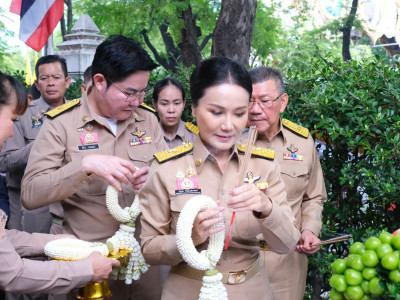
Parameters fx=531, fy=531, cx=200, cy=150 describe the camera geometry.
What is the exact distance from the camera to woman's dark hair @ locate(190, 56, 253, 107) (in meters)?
2.25

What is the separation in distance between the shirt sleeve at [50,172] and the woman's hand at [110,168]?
5 cm

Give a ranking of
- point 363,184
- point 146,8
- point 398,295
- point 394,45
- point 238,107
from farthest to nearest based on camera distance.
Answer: point 394,45 < point 146,8 < point 363,184 < point 238,107 < point 398,295

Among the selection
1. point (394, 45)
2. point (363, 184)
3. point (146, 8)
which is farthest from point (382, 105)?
point (394, 45)

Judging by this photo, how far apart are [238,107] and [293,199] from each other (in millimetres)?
1139

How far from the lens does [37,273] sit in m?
2.40

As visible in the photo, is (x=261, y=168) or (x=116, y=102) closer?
(x=261, y=168)

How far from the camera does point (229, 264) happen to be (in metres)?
2.32

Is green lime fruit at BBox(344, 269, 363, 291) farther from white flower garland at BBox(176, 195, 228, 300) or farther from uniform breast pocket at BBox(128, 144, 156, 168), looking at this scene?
uniform breast pocket at BBox(128, 144, 156, 168)

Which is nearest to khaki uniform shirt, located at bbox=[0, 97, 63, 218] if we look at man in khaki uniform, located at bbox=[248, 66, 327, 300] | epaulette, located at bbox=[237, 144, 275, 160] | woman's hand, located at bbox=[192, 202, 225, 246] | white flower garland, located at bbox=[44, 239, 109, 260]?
white flower garland, located at bbox=[44, 239, 109, 260]

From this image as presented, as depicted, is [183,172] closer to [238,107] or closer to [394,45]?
[238,107]

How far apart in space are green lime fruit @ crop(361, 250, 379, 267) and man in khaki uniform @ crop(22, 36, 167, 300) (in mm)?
1322

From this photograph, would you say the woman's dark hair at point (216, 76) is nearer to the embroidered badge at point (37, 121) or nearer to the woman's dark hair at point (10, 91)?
the woman's dark hair at point (10, 91)

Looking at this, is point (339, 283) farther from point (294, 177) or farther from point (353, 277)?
point (294, 177)

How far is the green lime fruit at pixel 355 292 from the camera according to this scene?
1.82 m
